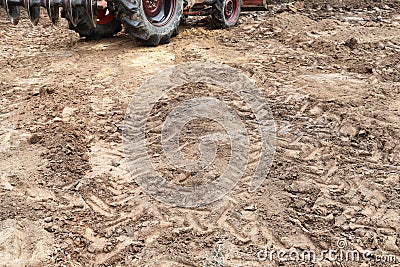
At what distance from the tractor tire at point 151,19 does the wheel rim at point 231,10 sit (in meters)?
1.19

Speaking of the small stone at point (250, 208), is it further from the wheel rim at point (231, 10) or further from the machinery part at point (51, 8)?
the wheel rim at point (231, 10)

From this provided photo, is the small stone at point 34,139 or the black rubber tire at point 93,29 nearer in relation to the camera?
the small stone at point 34,139

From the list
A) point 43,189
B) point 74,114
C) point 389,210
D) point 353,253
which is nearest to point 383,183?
point 389,210

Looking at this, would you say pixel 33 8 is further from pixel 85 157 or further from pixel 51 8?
pixel 85 157

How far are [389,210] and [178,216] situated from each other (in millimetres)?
1378

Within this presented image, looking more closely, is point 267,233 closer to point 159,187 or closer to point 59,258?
point 159,187

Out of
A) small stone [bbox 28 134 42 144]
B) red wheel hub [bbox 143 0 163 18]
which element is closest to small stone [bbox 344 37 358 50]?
red wheel hub [bbox 143 0 163 18]

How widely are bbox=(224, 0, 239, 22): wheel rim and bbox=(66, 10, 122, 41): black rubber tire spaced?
185cm

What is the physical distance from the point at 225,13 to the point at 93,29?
2.28m

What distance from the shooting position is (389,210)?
323 centimetres

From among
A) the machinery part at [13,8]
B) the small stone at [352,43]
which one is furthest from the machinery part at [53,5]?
the small stone at [352,43]

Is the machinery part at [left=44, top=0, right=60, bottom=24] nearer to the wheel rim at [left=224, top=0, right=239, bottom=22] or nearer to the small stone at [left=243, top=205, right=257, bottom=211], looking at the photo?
the wheel rim at [left=224, top=0, right=239, bottom=22]

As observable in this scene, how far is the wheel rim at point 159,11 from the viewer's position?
700 cm

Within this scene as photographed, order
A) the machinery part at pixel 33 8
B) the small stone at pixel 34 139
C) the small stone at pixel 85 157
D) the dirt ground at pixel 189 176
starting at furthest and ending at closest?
the machinery part at pixel 33 8 → the small stone at pixel 34 139 → the small stone at pixel 85 157 → the dirt ground at pixel 189 176
